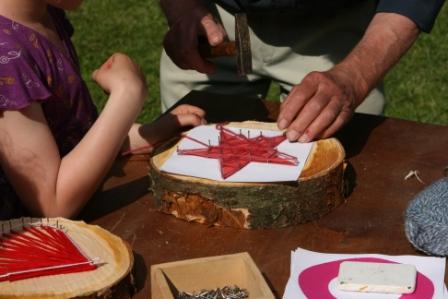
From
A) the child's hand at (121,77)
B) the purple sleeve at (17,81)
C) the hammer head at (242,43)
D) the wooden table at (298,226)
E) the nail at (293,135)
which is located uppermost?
the purple sleeve at (17,81)

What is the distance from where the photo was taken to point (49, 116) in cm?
187

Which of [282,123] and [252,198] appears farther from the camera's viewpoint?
[282,123]

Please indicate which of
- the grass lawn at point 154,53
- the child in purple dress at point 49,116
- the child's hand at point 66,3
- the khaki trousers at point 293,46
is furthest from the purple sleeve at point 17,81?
the grass lawn at point 154,53

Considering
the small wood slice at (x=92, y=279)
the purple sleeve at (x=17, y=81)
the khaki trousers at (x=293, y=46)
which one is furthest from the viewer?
the khaki trousers at (x=293, y=46)

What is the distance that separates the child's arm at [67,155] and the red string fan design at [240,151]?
0.21 meters

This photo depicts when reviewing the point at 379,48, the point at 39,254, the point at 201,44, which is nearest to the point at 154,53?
the point at 201,44

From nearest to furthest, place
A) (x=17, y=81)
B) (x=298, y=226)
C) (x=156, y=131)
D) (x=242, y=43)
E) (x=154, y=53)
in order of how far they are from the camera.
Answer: (x=17, y=81) < (x=298, y=226) < (x=242, y=43) < (x=156, y=131) < (x=154, y=53)

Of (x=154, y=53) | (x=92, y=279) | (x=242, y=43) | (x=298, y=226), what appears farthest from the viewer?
(x=154, y=53)

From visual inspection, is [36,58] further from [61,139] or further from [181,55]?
[181,55]

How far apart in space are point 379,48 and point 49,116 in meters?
0.86

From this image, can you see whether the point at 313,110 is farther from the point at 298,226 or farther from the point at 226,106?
the point at 226,106

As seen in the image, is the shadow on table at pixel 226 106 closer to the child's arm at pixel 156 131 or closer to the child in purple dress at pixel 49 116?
the child's arm at pixel 156 131

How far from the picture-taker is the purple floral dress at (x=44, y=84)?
171 centimetres

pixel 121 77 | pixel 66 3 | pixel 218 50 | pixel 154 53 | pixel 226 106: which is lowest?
pixel 154 53
